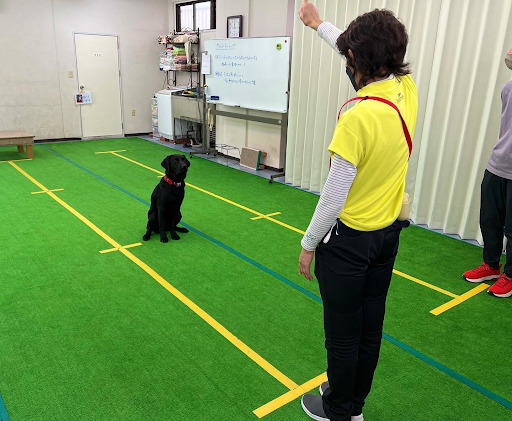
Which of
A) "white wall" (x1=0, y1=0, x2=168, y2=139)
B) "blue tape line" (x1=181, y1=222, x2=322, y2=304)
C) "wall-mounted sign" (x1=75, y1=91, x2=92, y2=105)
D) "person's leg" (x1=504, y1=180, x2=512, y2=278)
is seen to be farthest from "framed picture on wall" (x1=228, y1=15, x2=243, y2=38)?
"person's leg" (x1=504, y1=180, x2=512, y2=278)

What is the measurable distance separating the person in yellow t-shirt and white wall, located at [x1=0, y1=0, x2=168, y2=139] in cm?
786

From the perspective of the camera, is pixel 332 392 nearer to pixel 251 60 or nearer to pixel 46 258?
pixel 46 258

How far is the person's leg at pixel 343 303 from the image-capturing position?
4.70 ft

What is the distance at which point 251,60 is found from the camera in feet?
20.0

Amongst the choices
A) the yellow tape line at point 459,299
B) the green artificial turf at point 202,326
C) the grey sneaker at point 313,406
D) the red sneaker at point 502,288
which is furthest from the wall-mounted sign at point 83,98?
the grey sneaker at point 313,406

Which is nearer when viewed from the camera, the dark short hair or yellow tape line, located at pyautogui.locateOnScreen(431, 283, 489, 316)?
the dark short hair

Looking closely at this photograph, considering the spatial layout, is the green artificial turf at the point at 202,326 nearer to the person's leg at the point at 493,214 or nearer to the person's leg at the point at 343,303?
the person's leg at the point at 493,214

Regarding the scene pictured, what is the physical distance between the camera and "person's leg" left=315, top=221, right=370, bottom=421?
1434 millimetres

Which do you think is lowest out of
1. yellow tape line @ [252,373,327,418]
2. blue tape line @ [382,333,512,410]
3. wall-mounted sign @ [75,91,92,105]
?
yellow tape line @ [252,373,327,418]

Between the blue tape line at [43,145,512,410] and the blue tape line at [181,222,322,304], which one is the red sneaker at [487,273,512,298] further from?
the blue tape line at [181,222,322,304]

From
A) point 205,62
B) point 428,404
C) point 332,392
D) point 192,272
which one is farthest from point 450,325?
point 205,62

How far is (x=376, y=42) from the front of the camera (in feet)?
4.20

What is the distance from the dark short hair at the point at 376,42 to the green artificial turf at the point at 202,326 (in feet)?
4.89

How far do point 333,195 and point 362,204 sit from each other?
0.38 ft
